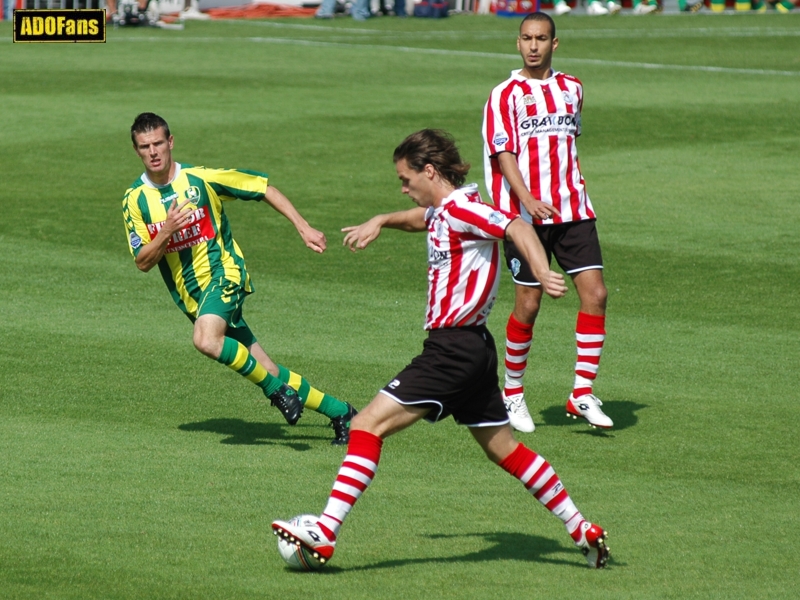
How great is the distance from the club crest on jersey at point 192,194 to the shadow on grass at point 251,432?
1407mm

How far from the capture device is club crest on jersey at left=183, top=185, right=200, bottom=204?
7918 millimetres

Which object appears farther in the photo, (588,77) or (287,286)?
(588,77)

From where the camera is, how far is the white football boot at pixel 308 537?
218 inches

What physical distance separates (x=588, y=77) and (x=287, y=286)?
13549mm

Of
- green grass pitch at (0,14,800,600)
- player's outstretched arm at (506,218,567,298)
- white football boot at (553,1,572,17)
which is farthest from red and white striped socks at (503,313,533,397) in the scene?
white football boot at (553,1,572,17)

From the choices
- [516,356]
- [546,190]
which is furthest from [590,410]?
[546,190]

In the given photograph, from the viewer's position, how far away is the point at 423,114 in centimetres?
2081

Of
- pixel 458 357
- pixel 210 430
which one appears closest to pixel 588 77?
pixel 210 430

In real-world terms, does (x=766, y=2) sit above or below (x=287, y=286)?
above

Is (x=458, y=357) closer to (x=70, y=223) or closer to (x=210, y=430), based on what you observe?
(x=210, y=430)

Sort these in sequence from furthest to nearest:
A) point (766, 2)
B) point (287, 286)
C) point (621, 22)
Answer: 1. point (766, 2)
2. point (621, 22)
3. point (287, 286)

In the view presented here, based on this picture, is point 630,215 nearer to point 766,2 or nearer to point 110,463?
point 110,463

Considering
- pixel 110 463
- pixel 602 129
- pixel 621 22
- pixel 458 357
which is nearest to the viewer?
pixel 458 357

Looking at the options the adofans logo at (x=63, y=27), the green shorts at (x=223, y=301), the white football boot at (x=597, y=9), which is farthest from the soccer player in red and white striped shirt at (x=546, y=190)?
the white football boot at (x=597, y=9)
